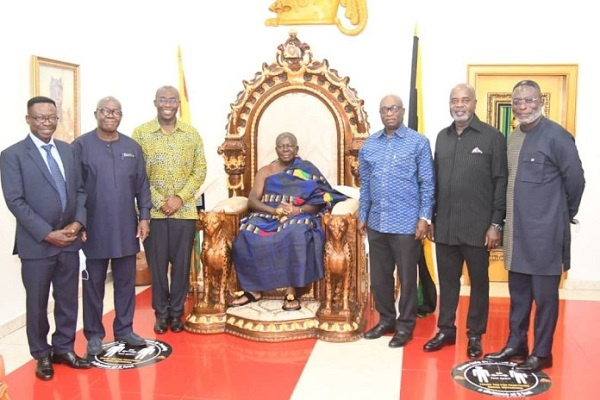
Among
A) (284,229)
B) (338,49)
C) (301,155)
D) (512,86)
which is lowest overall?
(284,229)

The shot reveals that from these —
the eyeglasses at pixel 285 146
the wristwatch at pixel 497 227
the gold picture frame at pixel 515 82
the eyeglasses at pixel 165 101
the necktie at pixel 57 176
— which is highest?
the gold picture frame at pixel 515 82

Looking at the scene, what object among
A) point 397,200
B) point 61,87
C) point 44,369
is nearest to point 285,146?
point 397,200

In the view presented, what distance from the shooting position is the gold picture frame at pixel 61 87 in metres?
5.03

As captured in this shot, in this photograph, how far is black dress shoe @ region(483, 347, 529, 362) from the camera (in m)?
4.02

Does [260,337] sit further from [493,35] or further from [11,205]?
[493,35]

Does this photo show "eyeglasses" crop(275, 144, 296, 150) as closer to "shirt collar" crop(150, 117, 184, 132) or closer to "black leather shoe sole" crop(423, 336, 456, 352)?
"shirt collar" crop(150, 117, 184, 132)

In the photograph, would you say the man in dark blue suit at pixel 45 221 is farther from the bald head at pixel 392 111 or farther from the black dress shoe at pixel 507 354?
the black dress shoe at pixel 507 354

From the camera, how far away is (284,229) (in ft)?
15.2

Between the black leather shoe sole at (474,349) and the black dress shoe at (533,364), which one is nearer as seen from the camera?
the black dress shoe at (533,364)

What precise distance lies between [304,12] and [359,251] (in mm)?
2560

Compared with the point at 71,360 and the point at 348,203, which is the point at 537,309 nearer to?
the point at 348,203

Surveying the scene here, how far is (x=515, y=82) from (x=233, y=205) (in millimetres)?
3030

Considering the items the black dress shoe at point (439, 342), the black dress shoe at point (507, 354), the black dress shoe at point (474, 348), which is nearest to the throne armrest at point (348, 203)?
the black dress shoe at point (439, 342)

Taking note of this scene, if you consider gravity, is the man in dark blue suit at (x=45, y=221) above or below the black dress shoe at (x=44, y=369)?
above
